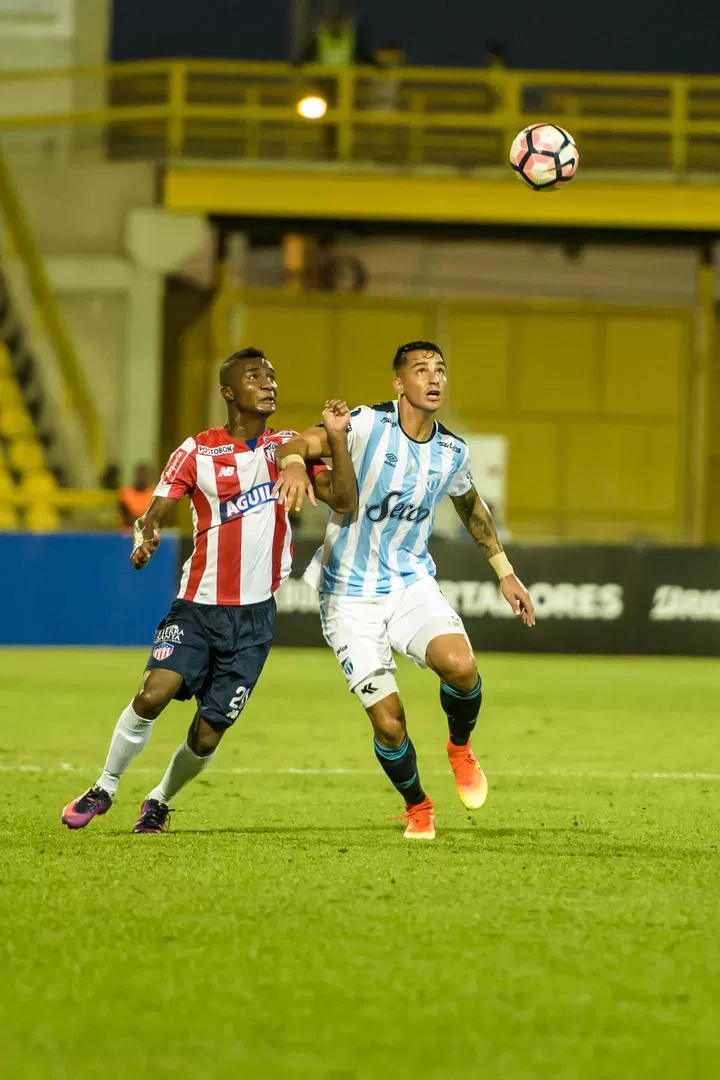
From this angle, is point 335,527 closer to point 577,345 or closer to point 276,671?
point 276,671

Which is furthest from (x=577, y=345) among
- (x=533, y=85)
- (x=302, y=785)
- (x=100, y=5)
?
(x=302, y=785)

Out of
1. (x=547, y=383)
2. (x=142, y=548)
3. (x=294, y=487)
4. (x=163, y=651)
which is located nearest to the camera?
(x=294, y=487)

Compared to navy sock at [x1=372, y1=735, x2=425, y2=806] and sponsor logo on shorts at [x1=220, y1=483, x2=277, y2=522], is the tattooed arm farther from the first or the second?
navy sock at [x1=372, y1=735, x2=425, y2=806]

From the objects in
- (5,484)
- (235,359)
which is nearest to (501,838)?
(235,359)

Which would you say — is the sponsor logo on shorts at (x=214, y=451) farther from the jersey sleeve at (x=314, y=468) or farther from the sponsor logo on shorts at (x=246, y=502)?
the jersey sleeve at (x=314, y=468)

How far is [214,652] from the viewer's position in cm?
671

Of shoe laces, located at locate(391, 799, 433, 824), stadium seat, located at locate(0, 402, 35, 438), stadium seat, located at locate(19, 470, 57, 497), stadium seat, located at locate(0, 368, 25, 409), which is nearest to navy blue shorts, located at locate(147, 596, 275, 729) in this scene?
shoe laces, located at locate(391, 799, 433, 824)

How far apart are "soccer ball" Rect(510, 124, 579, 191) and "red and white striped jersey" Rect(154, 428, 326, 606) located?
5.57 m

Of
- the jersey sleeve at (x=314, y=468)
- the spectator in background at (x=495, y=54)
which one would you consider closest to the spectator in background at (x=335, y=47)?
the spectator in background at (x=495, y=54)

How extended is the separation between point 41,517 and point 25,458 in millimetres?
1792

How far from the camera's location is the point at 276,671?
15.6 meters

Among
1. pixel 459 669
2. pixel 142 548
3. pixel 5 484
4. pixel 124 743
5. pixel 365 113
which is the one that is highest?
pixel 365 113

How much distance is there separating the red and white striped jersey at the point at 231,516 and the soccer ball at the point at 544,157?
5.57 meters

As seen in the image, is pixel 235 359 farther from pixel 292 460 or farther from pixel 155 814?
pixel 155 814
